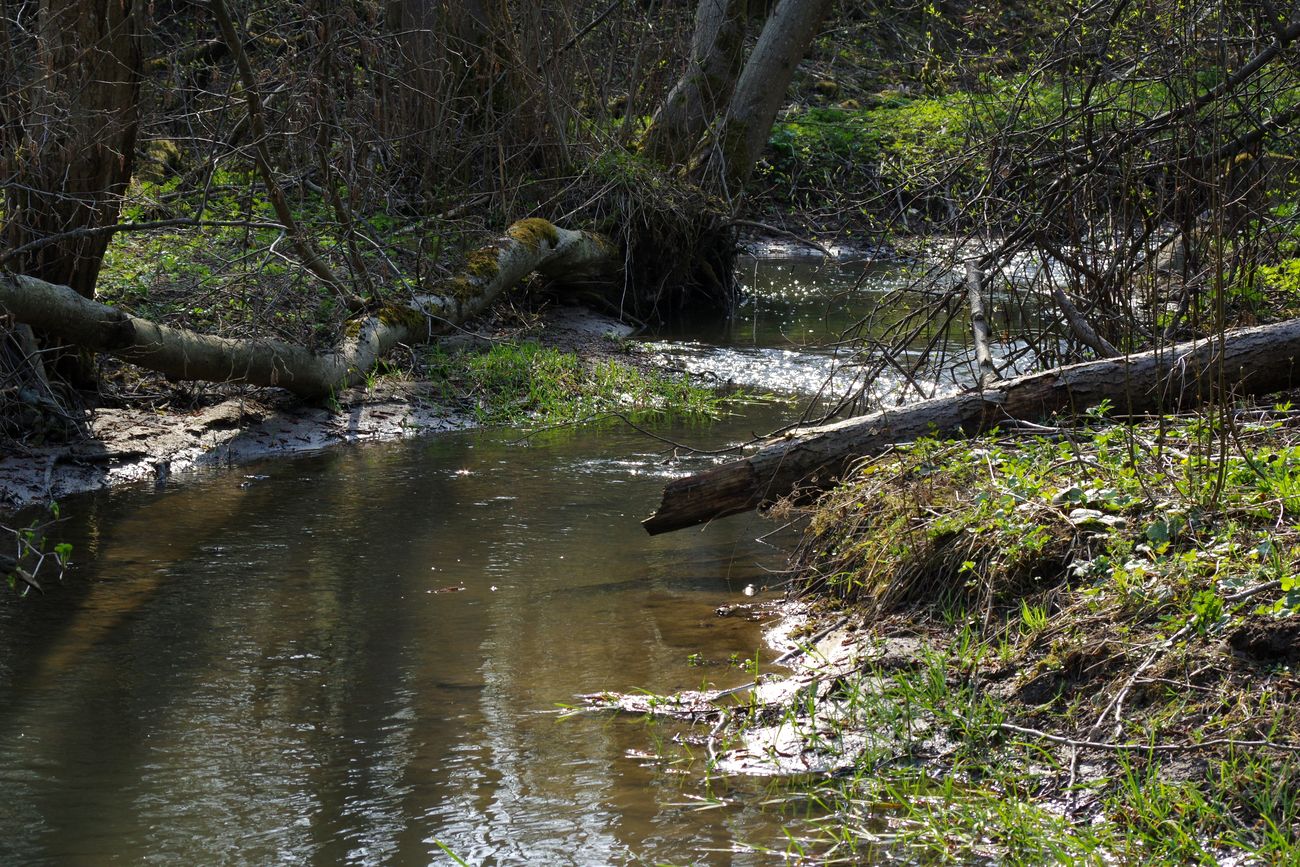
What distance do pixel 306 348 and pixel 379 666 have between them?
4.17 metres

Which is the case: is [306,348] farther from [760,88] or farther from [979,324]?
[760,88]

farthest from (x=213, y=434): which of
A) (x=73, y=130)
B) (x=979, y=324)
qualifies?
Result: (x=979, y=324)

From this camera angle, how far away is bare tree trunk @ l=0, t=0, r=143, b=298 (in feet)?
24.2

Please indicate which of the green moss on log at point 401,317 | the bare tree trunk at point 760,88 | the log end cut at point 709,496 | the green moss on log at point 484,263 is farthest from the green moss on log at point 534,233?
the log end cut at point 709,496

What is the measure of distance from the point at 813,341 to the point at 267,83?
5.23m

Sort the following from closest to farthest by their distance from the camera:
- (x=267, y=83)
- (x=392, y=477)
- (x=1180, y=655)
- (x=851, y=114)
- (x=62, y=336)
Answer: (x=1180, y=655) < (x=62, y=336) < (x=392, y=477) < (x=267, y=83) < (x=851, y=114)

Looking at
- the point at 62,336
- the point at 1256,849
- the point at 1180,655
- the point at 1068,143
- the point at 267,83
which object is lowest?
the point at 1256,849

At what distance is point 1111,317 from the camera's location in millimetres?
6617

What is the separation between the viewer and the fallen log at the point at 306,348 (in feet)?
23.0

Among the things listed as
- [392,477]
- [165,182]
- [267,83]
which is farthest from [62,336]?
[165,182]

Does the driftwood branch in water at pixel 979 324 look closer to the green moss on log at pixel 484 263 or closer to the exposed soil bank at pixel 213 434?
the exposed soil bank at pixel 213 434

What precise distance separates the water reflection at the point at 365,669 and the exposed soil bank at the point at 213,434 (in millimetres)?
329

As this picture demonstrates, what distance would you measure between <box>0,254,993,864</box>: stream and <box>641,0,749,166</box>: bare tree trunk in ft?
18.8

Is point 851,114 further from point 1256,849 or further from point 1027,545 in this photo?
point 1256,849
